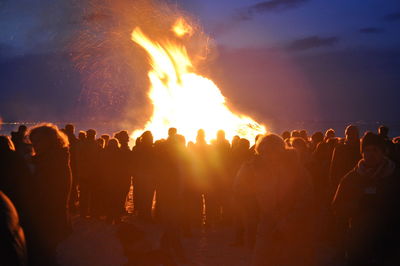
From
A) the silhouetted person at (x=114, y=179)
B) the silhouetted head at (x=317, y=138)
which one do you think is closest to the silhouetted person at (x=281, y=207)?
the silhouetted head at (x=317, y=138)

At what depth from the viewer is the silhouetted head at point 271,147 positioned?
188 inches

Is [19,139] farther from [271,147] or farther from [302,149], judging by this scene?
[271,147]

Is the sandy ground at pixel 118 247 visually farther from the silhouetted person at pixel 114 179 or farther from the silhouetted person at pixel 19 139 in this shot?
the silhouetted person at pixel 19 139

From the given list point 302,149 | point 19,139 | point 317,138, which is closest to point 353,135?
point 302,149

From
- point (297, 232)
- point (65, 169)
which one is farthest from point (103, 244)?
point (297, 232)

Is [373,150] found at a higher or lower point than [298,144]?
lower

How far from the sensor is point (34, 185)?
384 centimetres

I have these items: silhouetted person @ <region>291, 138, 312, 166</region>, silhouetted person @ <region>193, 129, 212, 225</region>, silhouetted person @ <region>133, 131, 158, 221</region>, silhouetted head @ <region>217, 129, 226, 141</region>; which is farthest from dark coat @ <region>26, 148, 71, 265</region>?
silhouetted head @ <region>217, 129, 226, 141</region>

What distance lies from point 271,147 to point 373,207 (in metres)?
1.26

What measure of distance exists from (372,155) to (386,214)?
61 centimetres

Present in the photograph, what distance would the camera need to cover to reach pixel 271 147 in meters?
4.79

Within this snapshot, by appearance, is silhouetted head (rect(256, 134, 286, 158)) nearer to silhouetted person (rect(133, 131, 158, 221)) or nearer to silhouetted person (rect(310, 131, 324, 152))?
silhouetted person (rect(133, 131, 158, 221))

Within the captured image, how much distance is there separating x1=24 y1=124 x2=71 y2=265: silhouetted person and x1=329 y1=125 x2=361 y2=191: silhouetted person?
208 inches

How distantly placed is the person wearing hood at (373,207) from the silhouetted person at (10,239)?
10.5ft
